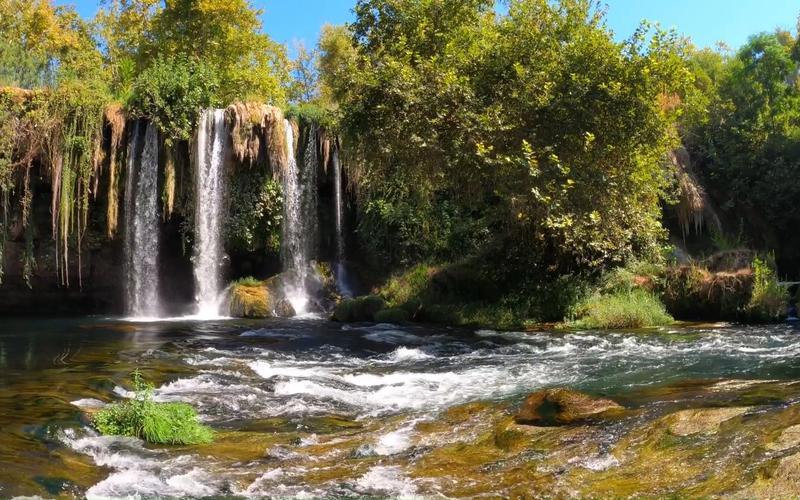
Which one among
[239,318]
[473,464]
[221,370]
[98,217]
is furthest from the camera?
[98,217]

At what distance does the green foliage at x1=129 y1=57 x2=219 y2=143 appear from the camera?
2177cm

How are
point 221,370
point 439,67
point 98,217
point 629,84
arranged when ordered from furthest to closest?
point 98,217 → point 439,67 → point 629,84 → point 221,370

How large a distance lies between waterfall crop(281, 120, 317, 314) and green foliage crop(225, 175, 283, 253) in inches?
12.0

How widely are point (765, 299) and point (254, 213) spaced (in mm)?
14609

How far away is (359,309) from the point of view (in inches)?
749

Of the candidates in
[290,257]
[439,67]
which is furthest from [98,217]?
[439,67]

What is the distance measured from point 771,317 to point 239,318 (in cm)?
1338

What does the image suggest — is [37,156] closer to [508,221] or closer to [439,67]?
[439,67]

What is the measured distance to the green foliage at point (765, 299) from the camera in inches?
635

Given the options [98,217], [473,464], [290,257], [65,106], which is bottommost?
[473,464]

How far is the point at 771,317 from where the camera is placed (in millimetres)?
16109

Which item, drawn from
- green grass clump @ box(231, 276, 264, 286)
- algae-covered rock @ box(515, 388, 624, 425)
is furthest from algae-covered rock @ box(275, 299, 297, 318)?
algae-covered rock @ box(515, 388, 624, 425)

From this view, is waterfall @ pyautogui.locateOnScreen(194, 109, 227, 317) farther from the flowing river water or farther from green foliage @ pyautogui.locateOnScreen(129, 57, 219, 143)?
the flowing river water

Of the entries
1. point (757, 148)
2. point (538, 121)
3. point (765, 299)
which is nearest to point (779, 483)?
point (538, 121)
